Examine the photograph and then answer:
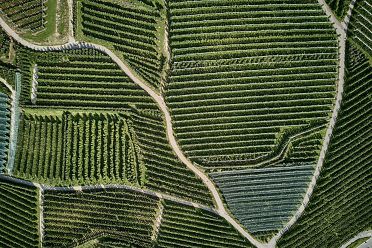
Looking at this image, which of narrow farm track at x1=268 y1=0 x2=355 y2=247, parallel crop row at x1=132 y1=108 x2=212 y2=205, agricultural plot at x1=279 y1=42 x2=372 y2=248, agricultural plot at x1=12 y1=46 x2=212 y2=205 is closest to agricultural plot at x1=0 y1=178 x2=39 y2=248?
agricultural plot at x1=12 y1=46 x2=212 y2=205

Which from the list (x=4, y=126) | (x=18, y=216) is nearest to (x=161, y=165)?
(x=18, y=216)

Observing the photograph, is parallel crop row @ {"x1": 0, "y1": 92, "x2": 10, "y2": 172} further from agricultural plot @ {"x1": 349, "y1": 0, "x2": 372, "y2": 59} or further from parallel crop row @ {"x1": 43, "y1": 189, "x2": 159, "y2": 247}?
agricultural plot @ {"x1": 349, "y1": 0, "x2": 372, "y2": 59}

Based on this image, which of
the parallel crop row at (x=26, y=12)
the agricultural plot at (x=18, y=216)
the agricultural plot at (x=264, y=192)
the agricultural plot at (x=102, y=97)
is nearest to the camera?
the parallel crop row at (x=26, y=12)

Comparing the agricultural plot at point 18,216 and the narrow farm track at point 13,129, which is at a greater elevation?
the narrow farm track at point 13,129

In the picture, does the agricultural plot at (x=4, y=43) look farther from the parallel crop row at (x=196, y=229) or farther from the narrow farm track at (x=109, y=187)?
the parallel crop row at (x=196, y=229)

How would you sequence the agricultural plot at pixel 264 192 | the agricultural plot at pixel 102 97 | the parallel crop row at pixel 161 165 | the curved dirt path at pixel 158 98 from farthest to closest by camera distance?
1. the agricultural plot at pixel 264 192
2. the parallel crop row at pixel 161 165
3. the agricultural plot at pixel 102 97
4. the curved dirt path at pixel 158 98

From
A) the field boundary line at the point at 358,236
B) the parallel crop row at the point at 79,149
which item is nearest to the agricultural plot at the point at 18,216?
the parallel crop row at the point at 79,149

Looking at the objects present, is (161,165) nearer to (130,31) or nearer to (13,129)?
(130,31)
